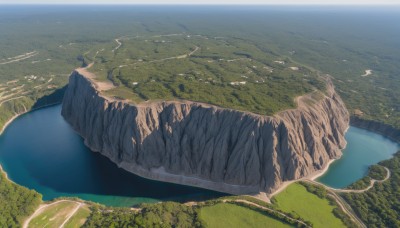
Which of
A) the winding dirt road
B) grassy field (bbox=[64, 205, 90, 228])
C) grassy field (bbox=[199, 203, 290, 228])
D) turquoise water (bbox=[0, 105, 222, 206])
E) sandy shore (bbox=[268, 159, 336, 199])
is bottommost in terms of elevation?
turquoise water (bbox=[0, 105, 222, 206])

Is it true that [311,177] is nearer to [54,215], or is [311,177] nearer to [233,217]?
[233,217]

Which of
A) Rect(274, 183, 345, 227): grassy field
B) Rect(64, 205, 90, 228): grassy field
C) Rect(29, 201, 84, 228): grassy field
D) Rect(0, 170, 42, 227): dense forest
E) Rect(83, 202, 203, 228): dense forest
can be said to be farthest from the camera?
Rect(274, 183, 345, 227): grassy field

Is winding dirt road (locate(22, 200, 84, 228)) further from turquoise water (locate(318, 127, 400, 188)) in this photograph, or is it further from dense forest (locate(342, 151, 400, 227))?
dense forest (locate(342, 151, 400, 227))

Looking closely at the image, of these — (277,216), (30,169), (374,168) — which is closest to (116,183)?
(30,169)

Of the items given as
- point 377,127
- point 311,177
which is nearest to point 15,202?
point 311,177

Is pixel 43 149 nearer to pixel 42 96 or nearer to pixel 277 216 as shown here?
pixel 42 96

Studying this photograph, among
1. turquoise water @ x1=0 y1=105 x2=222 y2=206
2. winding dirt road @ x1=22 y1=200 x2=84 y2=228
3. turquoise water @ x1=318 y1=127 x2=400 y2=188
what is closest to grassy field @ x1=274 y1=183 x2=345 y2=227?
turquoise water @ x1=318 y1=127 x2=400 y2=188
